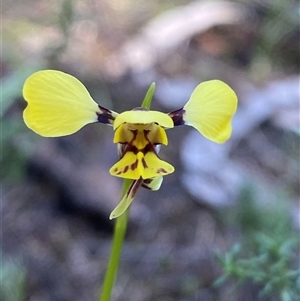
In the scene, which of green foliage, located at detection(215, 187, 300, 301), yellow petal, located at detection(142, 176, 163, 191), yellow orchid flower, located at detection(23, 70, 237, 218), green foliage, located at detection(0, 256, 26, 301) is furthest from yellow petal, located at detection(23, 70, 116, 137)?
green foliage, located at detection(0, 256, 26, 301)

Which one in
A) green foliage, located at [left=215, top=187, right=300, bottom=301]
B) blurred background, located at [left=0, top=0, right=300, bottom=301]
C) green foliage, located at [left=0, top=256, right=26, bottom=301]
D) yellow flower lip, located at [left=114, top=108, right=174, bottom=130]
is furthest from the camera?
blurred background, located at [left=0, top=0, right=300, bottom=301]

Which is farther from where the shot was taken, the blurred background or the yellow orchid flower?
the blurred background

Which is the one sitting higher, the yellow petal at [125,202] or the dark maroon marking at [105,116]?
the dark maroon marking at [105,116]

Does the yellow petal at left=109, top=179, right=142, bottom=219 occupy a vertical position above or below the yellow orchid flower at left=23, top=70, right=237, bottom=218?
below

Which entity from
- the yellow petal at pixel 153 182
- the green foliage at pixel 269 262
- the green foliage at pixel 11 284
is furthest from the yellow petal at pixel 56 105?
the green foliage at pixel 11 284

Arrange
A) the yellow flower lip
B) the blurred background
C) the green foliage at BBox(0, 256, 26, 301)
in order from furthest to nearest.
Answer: the blurred background
the green foliage at BBox(0, 256, 26, 301)
the yellow flower lip

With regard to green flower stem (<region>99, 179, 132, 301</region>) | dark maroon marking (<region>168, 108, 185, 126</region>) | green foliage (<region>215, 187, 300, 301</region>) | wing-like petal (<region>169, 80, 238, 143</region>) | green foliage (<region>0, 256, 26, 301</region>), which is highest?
wing-like petal (<region>169, 80, 238, 143</region>)

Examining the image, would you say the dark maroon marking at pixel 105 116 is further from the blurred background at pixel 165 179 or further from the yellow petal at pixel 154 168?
the blurred background at pixel 165 179

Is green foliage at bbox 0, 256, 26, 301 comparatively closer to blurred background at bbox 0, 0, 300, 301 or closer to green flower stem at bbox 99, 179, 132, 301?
blurred background at bbox 0, 0, 300, 301

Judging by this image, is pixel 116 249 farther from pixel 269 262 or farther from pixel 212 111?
pixel 269 262
